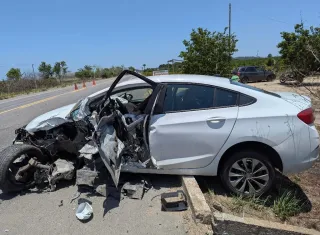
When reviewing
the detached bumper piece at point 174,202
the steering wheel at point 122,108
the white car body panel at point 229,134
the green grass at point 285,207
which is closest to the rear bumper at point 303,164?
the white car body panel at point 229,134

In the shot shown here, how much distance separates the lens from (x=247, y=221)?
341cm

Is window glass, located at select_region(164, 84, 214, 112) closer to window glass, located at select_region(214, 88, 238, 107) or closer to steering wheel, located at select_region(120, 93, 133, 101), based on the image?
window glass, located at select_region(214, 88, 238, 107)

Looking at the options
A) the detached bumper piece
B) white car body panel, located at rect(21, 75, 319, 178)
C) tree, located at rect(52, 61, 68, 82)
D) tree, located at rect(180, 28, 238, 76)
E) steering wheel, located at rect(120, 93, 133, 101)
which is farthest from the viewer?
tree, located at rect(52, 61, 68, 82)

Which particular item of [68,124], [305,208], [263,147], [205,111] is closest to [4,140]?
[68,124]

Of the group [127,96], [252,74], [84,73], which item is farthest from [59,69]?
[127,96]

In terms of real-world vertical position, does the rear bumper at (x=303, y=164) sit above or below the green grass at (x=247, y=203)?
above

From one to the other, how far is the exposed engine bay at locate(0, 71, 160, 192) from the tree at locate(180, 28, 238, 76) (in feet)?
34.1

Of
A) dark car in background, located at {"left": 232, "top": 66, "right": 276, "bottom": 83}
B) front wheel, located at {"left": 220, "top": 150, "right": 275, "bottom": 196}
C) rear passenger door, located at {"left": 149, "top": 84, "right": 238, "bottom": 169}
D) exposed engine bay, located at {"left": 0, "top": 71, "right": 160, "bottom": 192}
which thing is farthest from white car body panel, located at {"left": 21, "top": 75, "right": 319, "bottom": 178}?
dark car in background, located at {"left": 232, "top": 66, "right": 276, "bottom": 83}

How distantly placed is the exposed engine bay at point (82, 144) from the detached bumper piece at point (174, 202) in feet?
1.79

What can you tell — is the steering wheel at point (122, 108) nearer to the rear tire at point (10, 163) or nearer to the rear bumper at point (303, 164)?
the rear tire at point (10, 163)

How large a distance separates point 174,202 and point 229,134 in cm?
114

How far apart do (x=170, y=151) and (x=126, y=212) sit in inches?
39.2

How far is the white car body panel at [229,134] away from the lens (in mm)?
4035

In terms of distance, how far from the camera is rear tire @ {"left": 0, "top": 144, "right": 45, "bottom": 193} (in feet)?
13.9
